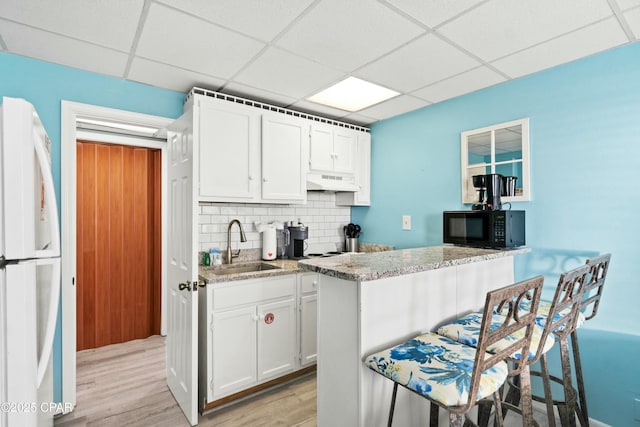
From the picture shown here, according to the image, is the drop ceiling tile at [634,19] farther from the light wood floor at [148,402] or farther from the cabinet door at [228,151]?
the light wood floor at [148,402]

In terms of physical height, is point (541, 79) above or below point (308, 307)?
above

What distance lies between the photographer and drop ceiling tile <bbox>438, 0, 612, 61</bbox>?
1555 millimetres

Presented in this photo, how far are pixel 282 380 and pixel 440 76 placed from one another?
2.60m

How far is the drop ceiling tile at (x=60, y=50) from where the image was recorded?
1.77 metres

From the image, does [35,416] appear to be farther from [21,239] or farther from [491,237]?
[491,237]

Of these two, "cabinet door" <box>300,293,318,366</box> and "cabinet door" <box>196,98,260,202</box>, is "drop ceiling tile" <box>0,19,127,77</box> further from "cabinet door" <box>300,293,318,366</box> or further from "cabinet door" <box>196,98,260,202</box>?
"cabinet door" <box>300,293,318,366</box>

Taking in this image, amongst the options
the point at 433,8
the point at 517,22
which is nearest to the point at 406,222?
the point at 517,22

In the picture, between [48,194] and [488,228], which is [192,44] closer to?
[48,194]

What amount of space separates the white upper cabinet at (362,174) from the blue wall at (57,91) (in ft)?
6.60

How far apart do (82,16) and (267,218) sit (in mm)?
1974

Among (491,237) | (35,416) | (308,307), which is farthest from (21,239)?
(491,237)

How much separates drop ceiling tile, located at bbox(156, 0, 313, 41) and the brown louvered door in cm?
238

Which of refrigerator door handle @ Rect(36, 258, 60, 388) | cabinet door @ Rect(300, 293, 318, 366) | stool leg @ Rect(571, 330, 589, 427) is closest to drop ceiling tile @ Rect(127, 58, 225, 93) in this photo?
refrigerator door handle @ Rect(36, 258, 60, 388)

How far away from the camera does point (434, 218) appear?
9.63ft
